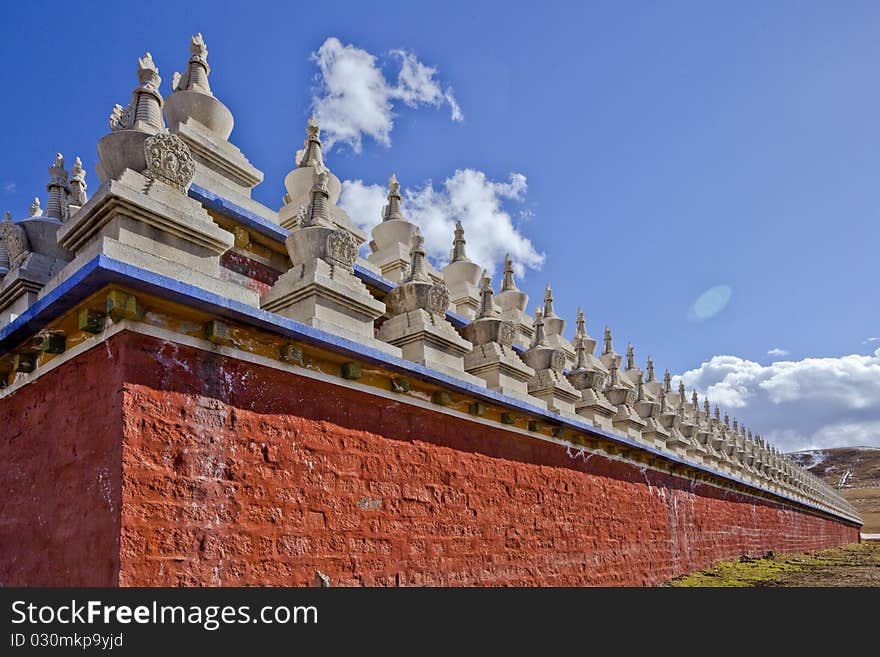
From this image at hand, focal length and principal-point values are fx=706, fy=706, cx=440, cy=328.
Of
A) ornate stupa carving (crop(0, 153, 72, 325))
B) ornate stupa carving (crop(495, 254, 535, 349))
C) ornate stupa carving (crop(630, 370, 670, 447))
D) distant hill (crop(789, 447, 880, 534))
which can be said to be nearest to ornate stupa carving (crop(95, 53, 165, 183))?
ornate stupa carving (crop(0, 153, 72, 325))

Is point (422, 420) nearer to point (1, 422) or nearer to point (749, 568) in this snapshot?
point (1, 422)

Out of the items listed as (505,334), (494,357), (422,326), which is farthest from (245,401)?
(505,334)

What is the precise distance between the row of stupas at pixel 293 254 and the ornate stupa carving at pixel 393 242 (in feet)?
0.07

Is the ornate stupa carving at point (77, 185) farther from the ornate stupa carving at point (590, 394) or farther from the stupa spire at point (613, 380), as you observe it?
the stupa spire at point (613, 380)

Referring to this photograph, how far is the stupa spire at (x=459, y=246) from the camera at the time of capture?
12.5 metres

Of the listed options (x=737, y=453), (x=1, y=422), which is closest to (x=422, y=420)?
(x=1, y=422)

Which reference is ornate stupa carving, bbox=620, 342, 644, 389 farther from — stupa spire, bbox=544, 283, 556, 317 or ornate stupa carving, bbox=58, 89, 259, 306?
ornate stupa carving, bbox=58, 89, 259, 306

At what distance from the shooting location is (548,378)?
10.7 metres

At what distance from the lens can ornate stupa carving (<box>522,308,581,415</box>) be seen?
10570mm

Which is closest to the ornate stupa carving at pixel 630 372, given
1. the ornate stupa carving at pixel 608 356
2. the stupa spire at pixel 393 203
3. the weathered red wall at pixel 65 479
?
the ornate stupa carving at pixel 608 356

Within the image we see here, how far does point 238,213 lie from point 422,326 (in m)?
2.32

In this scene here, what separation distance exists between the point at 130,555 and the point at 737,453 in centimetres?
1983

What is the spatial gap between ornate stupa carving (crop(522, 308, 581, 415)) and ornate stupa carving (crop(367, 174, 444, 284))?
184 centimetres

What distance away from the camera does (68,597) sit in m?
4.46
